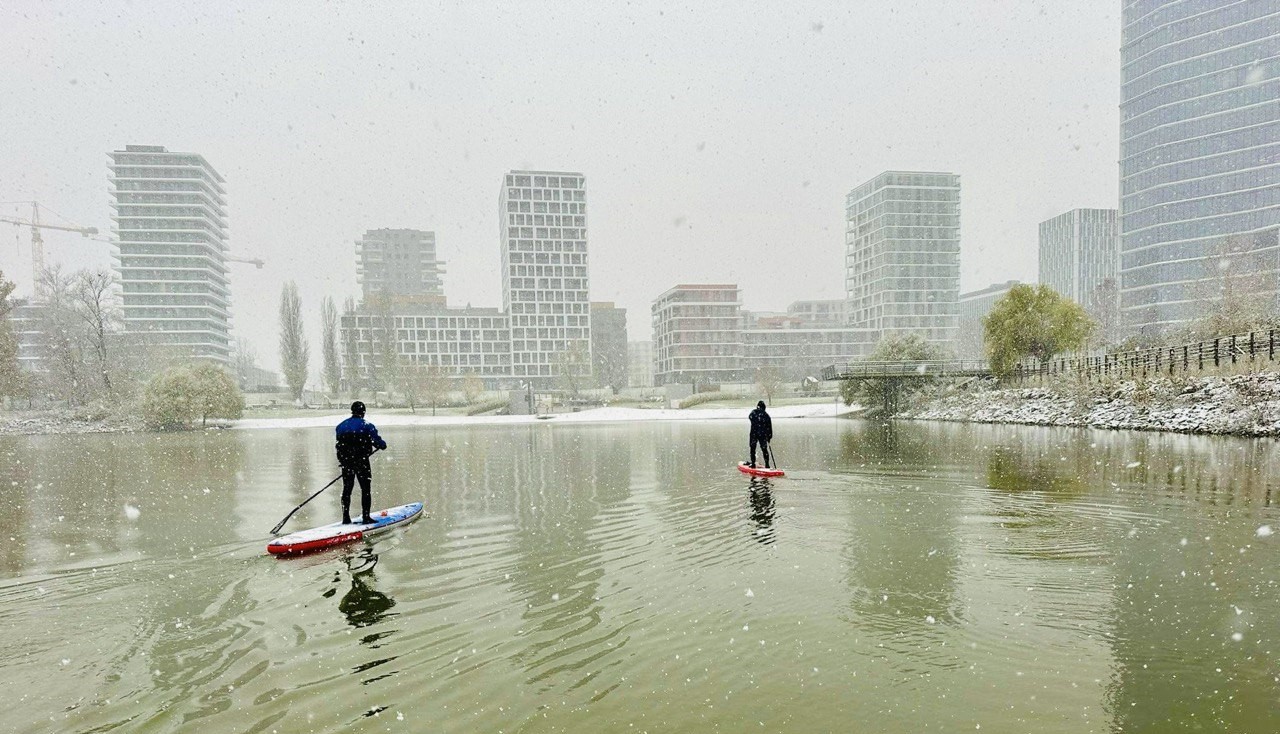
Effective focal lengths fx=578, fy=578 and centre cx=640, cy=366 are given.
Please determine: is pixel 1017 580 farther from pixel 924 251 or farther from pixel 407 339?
pixel 924 251

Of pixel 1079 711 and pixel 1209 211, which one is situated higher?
pixel 1209 211

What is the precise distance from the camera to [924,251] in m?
147

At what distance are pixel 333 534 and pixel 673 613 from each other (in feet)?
20.8

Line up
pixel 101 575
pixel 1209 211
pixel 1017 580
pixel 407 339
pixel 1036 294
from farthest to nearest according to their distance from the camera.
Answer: pixel 407 339 → pixel 1209 211 → pixel 1036 294 → pixel 101 575 → pixel 1017 580

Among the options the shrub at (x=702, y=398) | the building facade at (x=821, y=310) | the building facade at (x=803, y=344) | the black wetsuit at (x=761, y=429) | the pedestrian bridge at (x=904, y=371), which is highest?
the building facade at (x=821, y=310)

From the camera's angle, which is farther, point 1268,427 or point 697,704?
point 1268,427

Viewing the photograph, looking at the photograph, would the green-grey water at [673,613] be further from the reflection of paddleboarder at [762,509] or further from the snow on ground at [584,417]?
the snow on ground at [584,417]

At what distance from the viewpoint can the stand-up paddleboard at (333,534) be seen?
29.4 ft

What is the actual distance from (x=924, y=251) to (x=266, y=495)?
158569 mm

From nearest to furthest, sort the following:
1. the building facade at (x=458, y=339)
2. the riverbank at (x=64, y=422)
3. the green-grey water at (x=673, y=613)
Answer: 1. the green-grey water at (x=673, y=613)
2. the riverbank at (x=64, y=422)
3. the building facade at (x=458, y=339)

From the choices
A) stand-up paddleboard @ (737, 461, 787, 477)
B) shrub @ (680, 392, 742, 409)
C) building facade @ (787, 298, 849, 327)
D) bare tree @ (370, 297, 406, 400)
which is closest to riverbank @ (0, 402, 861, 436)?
shrub @ (680, 392, 742, 409)

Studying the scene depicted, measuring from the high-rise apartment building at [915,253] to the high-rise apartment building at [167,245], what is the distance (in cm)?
16656

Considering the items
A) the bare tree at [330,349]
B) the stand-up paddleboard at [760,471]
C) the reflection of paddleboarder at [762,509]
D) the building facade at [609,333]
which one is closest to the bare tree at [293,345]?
the bare tree at [330,349]

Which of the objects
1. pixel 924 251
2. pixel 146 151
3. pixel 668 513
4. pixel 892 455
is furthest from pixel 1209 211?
pixel 146 151
